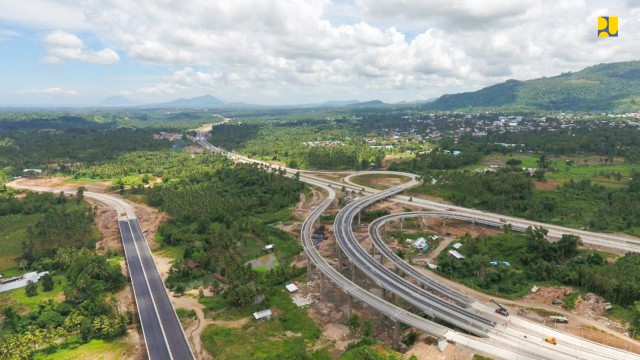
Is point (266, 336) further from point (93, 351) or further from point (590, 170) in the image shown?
point (590, 170)

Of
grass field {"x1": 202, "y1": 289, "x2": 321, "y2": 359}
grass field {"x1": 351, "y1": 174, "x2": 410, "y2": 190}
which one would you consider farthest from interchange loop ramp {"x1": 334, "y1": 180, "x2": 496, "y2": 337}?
grass field {"x1": 351, "y1": 174, "x2": 410, "y2": 190}

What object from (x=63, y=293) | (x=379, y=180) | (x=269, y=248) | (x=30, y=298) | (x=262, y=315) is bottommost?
(x=262, y=315)

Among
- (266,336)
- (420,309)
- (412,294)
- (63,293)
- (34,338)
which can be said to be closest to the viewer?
(34,338)

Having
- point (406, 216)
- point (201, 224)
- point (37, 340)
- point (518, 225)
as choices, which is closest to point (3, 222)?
point (201, 224)

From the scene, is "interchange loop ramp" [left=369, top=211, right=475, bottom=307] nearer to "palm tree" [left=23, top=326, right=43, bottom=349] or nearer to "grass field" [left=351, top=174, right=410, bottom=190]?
"grass field" [left=351, top=174, right=410, bottom=190]

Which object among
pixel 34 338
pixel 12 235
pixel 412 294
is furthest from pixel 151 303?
pixel 12 235

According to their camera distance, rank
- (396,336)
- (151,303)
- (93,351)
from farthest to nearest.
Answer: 1. (151,303)
2. (396,336)
3. (93,351)

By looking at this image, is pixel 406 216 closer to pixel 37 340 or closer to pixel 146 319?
pixel 146 319
